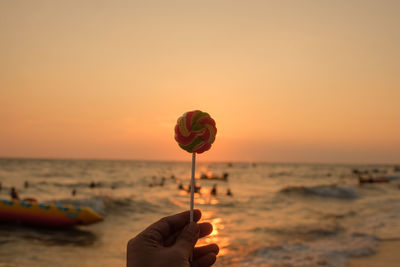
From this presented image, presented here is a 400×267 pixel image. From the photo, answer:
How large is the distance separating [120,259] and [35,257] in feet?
10.2

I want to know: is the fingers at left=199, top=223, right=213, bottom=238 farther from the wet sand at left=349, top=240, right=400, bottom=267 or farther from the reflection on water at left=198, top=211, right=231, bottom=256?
the reflection on water at left=198, top=211, right=231, bottom=256

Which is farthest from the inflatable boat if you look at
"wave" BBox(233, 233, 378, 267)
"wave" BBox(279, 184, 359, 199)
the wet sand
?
"wave" BBox(279, 184, 359, 199)

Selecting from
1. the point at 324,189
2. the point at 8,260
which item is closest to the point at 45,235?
the point at 8,260

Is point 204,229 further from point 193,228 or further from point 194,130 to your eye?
Result: point 194,130

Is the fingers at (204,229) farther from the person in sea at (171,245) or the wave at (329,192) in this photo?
the wave at (329,192)

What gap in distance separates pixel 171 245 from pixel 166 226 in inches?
7.2

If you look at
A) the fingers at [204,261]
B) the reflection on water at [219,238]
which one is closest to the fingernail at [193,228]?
the fingers at [204,261]

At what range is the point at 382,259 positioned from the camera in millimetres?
9703

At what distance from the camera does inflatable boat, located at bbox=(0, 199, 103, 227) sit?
1538 centimetres

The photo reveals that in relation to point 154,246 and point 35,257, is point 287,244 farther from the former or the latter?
point 154,246

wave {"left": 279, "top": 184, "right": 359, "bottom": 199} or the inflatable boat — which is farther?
wave {"left": 279, "top": 184, "right": 359, "bottom": 199}

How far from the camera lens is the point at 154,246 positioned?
263cm

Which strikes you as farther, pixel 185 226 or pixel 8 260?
pixel 8 260

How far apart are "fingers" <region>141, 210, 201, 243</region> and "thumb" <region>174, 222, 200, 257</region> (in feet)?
0.42
